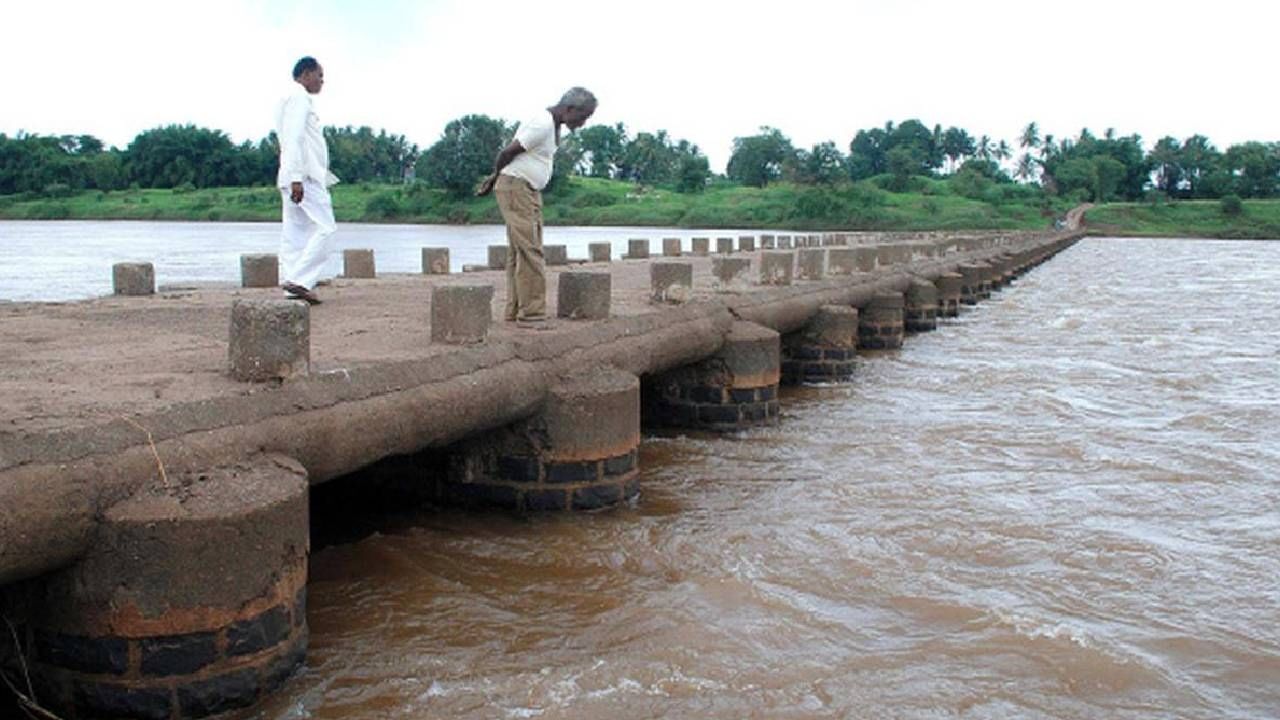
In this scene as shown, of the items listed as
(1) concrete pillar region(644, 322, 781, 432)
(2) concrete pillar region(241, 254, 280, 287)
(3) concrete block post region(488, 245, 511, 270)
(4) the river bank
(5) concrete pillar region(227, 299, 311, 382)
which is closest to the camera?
(5) concrete pillar region(227, 299, 311, 382)

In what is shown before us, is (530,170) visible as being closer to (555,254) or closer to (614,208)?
(555,254)

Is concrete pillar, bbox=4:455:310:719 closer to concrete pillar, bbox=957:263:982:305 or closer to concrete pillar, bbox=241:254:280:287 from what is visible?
concrete pillar, bbox=241:254:280:287

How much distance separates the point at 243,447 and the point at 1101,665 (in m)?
3.83

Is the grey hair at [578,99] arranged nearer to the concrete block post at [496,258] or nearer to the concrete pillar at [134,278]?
the concrete pillar at [134,278]

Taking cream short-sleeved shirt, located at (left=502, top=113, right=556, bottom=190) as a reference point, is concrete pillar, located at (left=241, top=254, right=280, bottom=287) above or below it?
below

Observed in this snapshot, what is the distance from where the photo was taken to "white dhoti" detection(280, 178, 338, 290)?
9.02m

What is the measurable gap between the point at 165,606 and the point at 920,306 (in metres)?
16.7

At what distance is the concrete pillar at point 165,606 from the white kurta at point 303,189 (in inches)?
185

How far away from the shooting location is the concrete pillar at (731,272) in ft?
39.7

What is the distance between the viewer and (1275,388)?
1391 centimetres

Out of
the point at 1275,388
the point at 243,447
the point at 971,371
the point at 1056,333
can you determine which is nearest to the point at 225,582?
the point at 243,447

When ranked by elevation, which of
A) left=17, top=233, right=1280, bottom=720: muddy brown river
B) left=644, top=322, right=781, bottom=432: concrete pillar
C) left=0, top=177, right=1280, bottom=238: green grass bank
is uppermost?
left=0, top=177, right=1280, bottom=238: green grass bank

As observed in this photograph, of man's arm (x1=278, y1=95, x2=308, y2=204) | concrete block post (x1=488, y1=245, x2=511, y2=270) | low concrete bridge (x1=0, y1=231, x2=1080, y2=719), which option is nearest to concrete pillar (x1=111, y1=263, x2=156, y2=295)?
low concrete bridge (x1=0, y1=231, x2=1080, y2=719)

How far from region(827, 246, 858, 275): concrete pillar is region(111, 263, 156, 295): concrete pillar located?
359 inches
